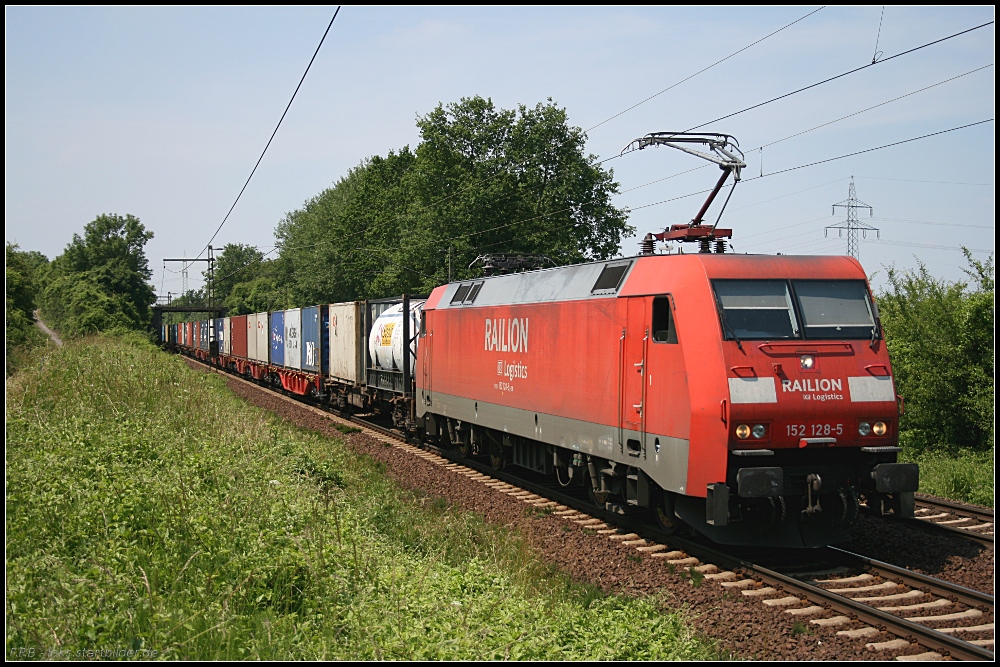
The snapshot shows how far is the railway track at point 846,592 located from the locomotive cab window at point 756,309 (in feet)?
8.69

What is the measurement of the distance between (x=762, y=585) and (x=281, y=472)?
20.2 feet

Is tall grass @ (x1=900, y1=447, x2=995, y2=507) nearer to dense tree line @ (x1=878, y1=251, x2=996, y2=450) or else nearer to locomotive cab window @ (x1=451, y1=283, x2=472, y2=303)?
dense tree line @ (x1=878, y1=251, x2=996, y2=450)

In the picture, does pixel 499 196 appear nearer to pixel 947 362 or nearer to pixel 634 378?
pixel 947 362

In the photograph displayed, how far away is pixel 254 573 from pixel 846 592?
5.97m

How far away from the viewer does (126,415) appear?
13430mm

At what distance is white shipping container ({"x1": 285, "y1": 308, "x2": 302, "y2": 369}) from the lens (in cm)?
3338

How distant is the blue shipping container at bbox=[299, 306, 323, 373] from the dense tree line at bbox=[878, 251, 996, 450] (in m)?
19.2

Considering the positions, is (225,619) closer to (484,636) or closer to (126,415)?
(484,636)

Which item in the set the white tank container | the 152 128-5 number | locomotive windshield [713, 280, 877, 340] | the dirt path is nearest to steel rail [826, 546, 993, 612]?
the 152 128-5 number

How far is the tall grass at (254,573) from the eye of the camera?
597cm

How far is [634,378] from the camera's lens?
1047 centimetres

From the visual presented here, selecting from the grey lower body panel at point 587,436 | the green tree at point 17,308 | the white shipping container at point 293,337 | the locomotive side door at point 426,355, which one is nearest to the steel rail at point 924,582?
the grey lower body panel at point 587,436

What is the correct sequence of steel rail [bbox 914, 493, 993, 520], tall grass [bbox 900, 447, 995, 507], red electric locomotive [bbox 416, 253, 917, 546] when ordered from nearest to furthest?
red electric locomotive [bbox 416, 253, 917, 546]
steel rail [bbox 914, 493, 993, 520]
tall grass [bbox 900, 447, 995, 507]

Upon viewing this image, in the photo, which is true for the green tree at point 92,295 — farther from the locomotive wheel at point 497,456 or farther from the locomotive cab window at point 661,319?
the locomotive cab window at point 661,319
